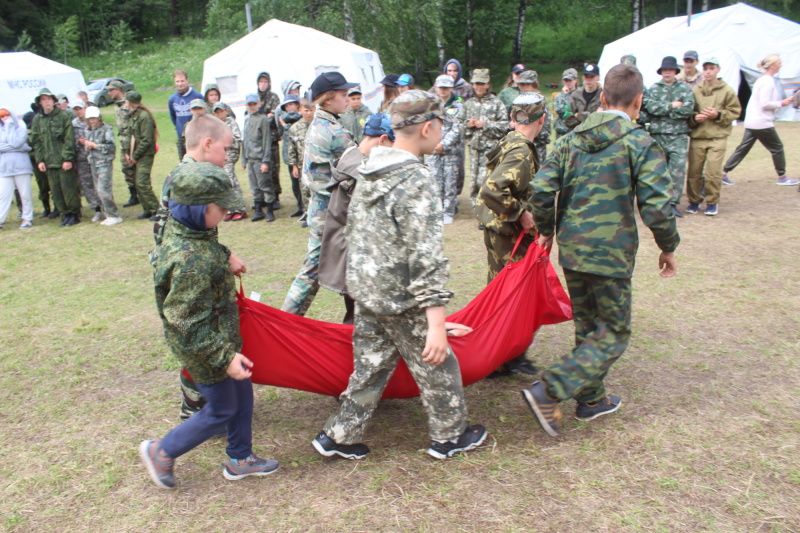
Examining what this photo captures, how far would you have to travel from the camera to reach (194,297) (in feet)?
9.17

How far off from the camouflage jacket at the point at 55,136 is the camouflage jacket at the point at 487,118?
6.14 m

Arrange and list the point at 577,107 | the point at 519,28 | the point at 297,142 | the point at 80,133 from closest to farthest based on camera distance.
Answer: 1. the point at 297,142
2. the point at 577,107
3. the point at 80,133
4. the point at 519,28

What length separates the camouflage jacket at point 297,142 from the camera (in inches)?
318

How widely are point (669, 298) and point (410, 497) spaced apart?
3513mm

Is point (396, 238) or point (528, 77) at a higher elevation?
point (528, 77)

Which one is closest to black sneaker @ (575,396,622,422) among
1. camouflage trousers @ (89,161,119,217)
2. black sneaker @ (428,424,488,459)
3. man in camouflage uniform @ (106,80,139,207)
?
black sneaker @ (428,424,488,459)

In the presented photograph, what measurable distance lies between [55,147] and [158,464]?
8202mm

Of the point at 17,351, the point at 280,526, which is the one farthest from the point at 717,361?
the point at 17,351

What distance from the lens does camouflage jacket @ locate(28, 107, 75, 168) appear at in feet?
31.3

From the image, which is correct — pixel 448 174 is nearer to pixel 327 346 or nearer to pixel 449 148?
pixel 449 148

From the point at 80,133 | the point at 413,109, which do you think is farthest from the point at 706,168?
the point at 80,133

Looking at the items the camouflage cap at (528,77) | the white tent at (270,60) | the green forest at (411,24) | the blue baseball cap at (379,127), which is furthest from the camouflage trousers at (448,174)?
the green forest at (411,24)

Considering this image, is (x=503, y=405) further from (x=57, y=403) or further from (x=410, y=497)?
(x=57, y=403)

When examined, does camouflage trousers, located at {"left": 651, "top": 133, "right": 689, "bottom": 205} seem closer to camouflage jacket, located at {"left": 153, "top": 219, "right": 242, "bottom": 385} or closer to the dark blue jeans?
the dark blue jeans
